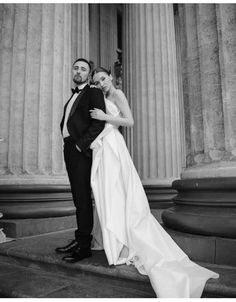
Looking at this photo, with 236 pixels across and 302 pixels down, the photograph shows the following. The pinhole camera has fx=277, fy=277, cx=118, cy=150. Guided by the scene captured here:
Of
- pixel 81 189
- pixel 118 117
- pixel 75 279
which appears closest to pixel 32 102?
pixel 118 117

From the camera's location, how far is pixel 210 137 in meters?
2.66

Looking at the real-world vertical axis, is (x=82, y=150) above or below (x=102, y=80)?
below

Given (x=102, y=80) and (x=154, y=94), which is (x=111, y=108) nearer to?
(x=102, y=80)

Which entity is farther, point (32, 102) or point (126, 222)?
point (32, 102)

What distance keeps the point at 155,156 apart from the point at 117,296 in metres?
4.45

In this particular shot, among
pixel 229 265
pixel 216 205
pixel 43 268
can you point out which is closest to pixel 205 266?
pixel 229 265

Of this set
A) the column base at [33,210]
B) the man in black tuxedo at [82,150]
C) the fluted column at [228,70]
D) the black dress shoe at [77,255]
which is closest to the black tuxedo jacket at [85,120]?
the man in black tuxedo at [82,150]

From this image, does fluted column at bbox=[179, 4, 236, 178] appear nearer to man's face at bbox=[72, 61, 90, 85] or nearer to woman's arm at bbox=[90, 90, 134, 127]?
woman's arm at bbox=[90, 90, 134, 127]

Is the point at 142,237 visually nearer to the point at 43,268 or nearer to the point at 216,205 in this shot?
the point at 216,205

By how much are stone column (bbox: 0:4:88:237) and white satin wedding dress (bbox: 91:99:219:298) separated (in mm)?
1909

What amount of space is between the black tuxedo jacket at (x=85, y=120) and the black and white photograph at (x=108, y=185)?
1cm

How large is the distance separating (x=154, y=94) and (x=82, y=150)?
4.17 metres

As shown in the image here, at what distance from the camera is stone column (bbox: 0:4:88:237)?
4547 mm

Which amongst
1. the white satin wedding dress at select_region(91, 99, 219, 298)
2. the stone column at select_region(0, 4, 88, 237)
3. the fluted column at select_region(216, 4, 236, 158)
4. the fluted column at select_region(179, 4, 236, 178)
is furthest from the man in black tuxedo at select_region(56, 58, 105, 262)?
the stone column at select_region(0, 4, 88, 237)
